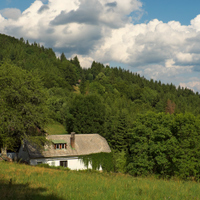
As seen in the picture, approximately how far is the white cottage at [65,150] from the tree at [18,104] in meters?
8.86

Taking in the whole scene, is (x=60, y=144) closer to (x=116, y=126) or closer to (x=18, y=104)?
(x=18, y=104)

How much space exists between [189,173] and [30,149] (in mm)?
27092

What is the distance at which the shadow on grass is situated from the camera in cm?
850

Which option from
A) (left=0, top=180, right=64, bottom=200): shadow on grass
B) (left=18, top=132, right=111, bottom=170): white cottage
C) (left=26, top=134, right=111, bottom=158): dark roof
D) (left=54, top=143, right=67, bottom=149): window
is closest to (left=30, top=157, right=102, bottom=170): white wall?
(left=18, top=132, right=111, bottom=170): white cottage

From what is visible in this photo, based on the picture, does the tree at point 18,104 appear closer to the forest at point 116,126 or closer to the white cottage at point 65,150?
the forest at point 116,126

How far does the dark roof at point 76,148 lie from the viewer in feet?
125

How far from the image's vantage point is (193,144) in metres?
40.1

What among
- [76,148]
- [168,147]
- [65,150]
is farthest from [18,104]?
[168,147]

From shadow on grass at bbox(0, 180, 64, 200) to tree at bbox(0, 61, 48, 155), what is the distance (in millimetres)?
16551

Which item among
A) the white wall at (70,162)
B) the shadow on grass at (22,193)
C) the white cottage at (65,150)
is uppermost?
the shadow on grass at (22,193)

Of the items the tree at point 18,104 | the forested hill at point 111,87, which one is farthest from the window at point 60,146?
the forested hill at point 111,87

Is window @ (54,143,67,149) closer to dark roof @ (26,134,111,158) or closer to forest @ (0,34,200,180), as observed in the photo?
dark roof @ (26,134,111,158)

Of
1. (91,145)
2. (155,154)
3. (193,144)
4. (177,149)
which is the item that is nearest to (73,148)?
(91,145)

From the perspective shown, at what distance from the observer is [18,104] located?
27625mm
